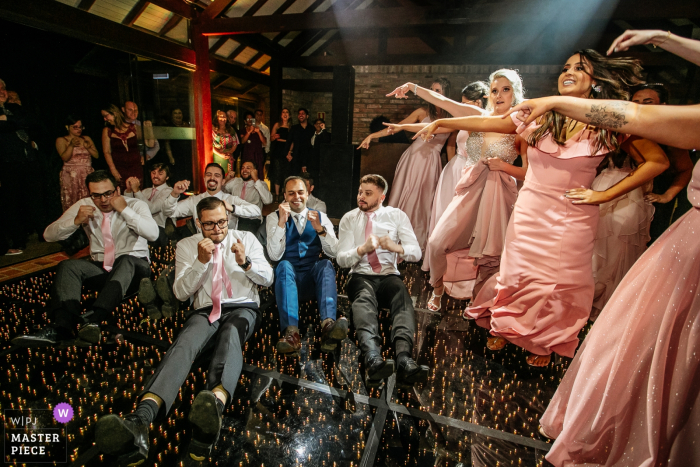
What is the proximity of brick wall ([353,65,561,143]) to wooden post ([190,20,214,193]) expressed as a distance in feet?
13.5

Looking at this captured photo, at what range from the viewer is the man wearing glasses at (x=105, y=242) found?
2.64 metres

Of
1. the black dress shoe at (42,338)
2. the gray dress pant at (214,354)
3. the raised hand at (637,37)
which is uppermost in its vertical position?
the raised hand at (637,37)

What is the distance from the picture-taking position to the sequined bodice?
2.82 m

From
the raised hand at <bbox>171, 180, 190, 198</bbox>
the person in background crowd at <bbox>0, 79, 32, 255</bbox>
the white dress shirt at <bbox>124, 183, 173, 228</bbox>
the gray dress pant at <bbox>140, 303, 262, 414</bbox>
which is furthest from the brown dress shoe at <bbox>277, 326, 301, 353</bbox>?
the person in background crowd at <bbox>0, 79, 32, 255</bbox>

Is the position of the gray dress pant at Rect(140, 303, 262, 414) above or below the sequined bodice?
below

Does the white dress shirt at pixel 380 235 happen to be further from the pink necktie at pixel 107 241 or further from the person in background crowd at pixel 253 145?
the person in background crowd at pixel 253 145

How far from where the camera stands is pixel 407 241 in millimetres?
2840

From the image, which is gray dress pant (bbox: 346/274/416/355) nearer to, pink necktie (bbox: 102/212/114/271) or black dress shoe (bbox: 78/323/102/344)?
black dress shoe (bbox: 78/323/102/344)

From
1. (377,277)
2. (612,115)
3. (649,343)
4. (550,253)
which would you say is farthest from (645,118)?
(377,277)

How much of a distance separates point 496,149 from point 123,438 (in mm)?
2895

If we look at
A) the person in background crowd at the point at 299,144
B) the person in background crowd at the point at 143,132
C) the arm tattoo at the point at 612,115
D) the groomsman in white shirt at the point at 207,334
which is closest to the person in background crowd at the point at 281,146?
the person in background crowd at the point at 299,144

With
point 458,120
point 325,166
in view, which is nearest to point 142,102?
point 325,166

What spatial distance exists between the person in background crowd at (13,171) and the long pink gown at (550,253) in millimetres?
5213

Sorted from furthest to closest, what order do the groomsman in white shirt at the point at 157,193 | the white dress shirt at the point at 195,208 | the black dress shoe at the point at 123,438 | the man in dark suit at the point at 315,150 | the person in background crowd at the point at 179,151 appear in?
1. the man in dark suit at the point at 315,150
2. the person in background crowd at the point at 179,151
3. the groomsman in white shirt at the point at 157,193
4. the white dress shirt at the point at 195,208
5. the black dress shoe at the point at 123,438
